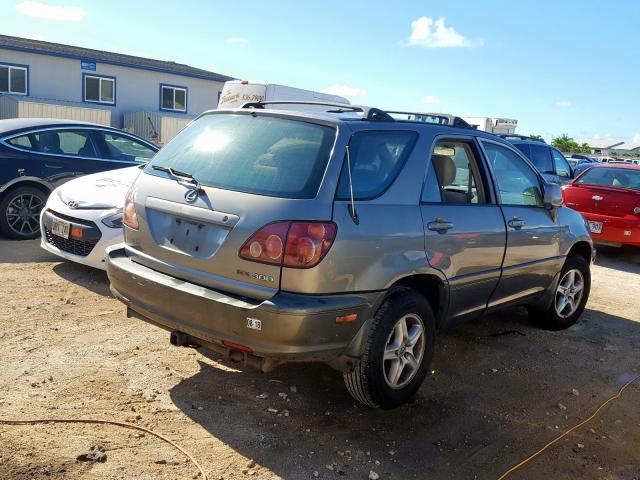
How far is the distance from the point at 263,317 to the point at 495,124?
2007 centimetres

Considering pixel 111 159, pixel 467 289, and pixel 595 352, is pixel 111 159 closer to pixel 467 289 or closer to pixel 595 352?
pixel 467 289

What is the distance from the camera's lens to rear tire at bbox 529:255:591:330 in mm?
5898

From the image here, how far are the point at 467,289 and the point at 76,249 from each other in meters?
3.88

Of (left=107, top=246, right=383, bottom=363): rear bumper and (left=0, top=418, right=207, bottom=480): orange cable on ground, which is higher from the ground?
(left=107, top=246, right=383, bottom=363): rear bumper

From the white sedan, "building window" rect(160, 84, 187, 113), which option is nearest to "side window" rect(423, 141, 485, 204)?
the white sedan

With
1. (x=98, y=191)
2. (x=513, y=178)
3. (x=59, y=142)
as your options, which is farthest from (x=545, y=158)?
(x=98, y=191)

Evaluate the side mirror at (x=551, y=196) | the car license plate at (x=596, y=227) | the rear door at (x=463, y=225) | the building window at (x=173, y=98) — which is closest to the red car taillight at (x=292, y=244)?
the rear door at (x=463, y=225)

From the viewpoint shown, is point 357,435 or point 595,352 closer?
point 357,435

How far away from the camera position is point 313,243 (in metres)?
3.31

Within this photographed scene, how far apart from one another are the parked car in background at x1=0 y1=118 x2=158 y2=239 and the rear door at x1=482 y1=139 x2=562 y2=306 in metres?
5.39

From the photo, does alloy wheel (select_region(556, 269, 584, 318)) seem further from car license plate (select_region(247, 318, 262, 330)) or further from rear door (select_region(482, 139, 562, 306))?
car license plate (select_region(247, 318, 262, 330))

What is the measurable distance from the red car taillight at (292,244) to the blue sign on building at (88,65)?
24.1 m

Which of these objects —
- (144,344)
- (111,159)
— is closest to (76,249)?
(144,344)

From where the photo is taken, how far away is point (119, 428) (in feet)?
11.5
